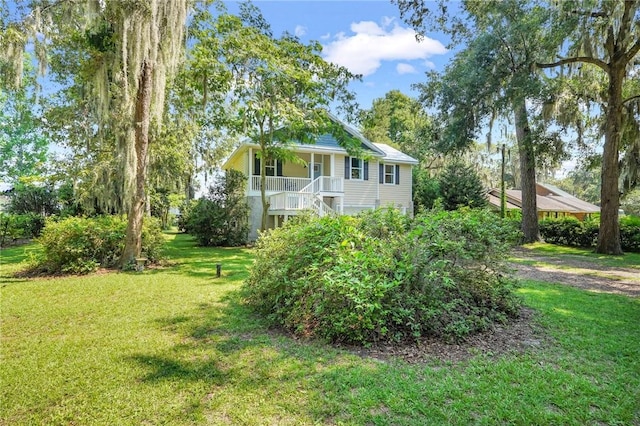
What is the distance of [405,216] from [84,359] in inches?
167

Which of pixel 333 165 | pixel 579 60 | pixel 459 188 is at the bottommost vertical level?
pixel 459 188

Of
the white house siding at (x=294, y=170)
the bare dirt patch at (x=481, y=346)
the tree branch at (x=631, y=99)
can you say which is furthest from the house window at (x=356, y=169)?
the bare dirt patch at (x=481, y=346)

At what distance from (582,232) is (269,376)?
1618 centimetres

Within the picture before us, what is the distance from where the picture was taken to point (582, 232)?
47.6 feet

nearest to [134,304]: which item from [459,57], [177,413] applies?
[177,413]

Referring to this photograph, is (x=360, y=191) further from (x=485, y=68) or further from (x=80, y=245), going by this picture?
(x=80, y=245)

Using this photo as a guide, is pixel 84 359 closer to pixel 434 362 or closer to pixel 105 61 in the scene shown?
pixel 434 362

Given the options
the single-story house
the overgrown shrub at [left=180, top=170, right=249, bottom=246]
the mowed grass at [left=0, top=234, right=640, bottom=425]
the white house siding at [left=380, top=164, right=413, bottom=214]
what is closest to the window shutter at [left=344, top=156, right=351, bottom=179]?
the white house siding at [left=380, top=164, right=413, bottom=214]

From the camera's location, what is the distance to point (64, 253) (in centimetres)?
789

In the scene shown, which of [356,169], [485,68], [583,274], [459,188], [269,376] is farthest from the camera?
[459,188]

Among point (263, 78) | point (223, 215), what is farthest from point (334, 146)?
point (263, 78)

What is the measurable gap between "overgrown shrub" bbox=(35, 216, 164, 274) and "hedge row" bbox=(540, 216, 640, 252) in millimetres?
16467

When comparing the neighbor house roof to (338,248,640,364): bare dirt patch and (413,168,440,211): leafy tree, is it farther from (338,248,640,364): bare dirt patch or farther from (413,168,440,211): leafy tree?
(338,248,640,364): bare dirt patch

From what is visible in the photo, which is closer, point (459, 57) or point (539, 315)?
point (539, 315)
